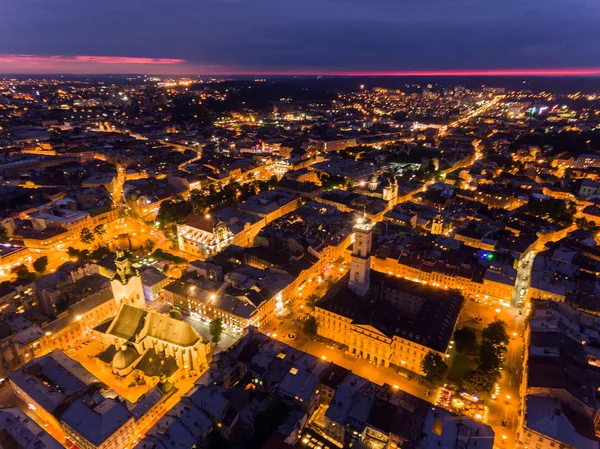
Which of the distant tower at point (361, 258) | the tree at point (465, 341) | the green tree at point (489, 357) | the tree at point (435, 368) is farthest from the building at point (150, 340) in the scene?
the green tree at point (489, 357)

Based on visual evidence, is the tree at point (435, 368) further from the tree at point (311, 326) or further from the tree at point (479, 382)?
the tree at point (311, 326)

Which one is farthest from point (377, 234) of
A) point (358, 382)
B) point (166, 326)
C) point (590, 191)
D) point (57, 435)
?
point (590, 191)

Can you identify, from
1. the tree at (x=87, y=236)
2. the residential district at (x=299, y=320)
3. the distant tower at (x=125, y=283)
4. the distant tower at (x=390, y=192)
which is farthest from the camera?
the distant tower at (x=390, y=192)

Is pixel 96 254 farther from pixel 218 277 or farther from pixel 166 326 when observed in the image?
pixel 166 326

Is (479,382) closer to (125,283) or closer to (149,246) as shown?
(125,283)

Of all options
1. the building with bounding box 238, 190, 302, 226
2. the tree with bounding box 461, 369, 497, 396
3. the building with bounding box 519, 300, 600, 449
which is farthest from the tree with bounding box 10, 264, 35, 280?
the building with bounding box 519, 300, 600, 449

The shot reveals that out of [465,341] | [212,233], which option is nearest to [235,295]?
[212,233]
